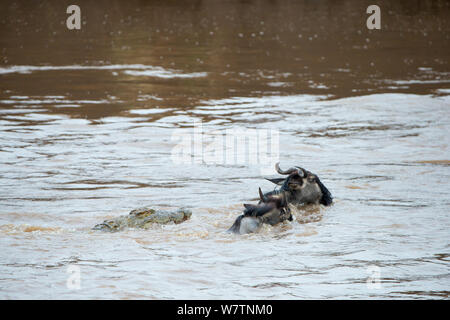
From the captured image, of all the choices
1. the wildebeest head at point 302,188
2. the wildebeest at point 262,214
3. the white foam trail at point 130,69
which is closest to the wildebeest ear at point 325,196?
the wildebeest head at point 302,188

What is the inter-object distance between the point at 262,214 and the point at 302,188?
775 millimetres

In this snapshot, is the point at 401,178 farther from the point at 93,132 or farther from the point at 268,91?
the point at 268,91

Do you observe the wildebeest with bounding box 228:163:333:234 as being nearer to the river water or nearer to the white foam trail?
the river water

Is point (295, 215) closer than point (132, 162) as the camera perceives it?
Yes

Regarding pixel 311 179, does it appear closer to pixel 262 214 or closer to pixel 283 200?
pixel 283 200

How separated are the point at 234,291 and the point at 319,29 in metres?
20.8

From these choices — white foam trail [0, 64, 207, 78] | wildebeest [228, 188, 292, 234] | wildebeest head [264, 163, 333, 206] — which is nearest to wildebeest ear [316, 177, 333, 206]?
wildebeest head [264, 163, 333, 206]

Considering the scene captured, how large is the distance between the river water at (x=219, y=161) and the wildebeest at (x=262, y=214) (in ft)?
0.35

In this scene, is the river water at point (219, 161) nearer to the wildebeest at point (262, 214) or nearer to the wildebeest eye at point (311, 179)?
the wildebeest at point (262, 214)

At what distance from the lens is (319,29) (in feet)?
83.8

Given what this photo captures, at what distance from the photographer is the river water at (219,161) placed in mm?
5910

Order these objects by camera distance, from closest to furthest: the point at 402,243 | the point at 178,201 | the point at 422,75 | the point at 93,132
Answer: the point at 402,243, the point at 178,201, the point at 93,132, the point at 422,75

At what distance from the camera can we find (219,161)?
1016 cm
